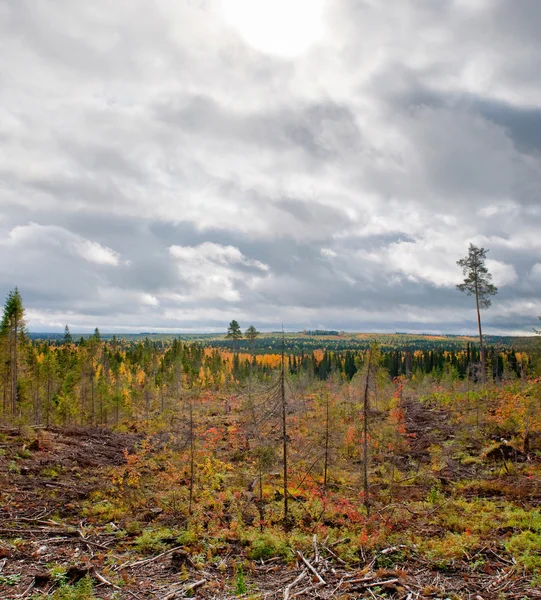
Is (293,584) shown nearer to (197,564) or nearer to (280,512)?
(197,564)

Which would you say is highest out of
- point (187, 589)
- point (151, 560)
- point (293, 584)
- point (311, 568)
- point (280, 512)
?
point (187, 589)

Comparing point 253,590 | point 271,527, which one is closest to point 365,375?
point 271,527

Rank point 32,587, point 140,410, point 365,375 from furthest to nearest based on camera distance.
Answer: point 140,410, point 365,375, point 32,587

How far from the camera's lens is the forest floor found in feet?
29.4

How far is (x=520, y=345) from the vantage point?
34.6m

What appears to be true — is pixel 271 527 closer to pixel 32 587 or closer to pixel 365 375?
pixel 365 375

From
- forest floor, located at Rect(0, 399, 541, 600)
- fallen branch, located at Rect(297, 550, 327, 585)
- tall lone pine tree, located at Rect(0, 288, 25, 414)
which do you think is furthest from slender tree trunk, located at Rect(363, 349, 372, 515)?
tall lone pine tree, located at Rect(0, 288, 25, 414)

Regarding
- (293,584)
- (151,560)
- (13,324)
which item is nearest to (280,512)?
(151,560)

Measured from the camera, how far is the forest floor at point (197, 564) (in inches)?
353

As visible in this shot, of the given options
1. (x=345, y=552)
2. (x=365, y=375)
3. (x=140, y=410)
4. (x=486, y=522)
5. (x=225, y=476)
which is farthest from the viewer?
(x=140, y=410)

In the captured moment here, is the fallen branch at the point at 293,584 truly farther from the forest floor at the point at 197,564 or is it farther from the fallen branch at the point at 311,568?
the fallen branch at the point at 311,568

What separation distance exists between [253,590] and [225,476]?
17335 mm

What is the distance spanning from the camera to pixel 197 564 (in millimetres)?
10773

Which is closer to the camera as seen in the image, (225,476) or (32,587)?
(32,587)
